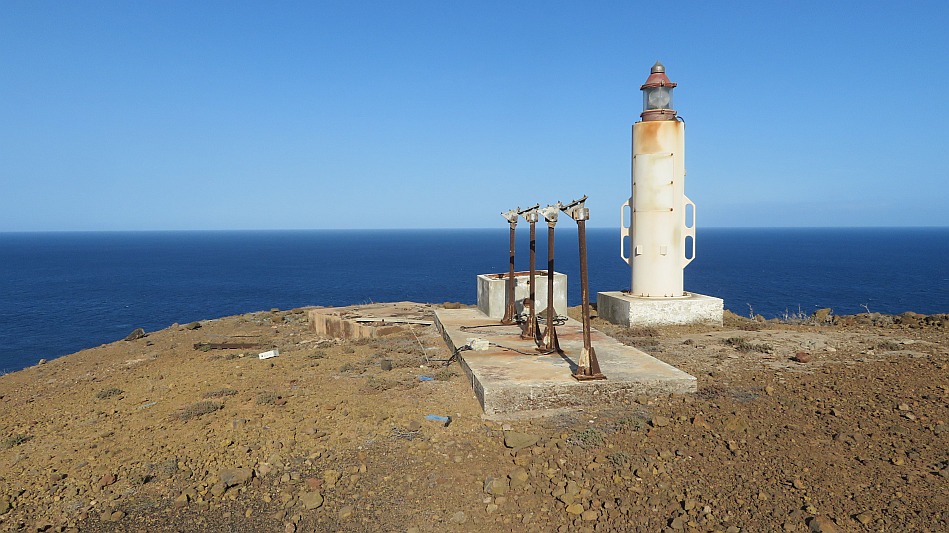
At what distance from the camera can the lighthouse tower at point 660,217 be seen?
12562 millimetres

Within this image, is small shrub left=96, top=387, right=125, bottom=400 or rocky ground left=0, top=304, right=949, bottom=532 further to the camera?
small shrub left=96, top=387, right=125, bottom=400

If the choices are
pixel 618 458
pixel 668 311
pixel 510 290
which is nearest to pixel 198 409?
pixel 618 458

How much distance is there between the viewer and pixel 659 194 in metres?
12.8

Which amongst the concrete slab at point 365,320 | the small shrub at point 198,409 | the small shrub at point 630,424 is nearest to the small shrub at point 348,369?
the small shrub at point 198,409

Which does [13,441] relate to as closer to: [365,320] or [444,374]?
[444,374]

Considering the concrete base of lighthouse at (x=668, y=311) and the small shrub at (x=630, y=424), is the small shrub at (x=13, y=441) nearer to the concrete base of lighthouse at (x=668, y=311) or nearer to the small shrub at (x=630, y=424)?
the small shrub at (x=630, y=424)

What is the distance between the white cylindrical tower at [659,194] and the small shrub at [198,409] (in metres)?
8.66

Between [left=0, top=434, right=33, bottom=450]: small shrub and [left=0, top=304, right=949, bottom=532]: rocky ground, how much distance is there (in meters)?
0.04

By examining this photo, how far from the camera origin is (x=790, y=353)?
9609 mm

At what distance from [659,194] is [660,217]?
0.46 metres

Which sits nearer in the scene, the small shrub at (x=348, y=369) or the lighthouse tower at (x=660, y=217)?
the small shrub at (x=348, y=369)

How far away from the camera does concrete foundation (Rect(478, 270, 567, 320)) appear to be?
1234cm

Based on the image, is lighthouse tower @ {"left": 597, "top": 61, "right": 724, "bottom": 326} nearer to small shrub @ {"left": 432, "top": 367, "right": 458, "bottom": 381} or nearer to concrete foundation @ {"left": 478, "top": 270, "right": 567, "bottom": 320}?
concrete foundation @ {"left": 478, "top": 270, "right": 567, "bottom": 320}

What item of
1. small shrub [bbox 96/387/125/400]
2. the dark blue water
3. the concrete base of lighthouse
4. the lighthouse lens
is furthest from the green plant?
the dark blue water
